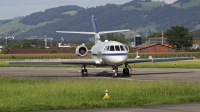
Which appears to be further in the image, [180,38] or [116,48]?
[180,38]

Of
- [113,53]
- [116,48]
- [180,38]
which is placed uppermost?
[180,38]

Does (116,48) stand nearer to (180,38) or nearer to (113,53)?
(113,53)

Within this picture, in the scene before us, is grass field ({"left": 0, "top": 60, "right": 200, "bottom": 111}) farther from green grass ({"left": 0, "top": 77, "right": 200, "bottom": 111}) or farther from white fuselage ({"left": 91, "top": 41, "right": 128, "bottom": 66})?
white fuselage ({"left": 91, "top": 41, "right": 128, "bottom": 66})

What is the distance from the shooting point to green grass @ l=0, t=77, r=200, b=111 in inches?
705

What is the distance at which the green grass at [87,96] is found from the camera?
17906 millimetres

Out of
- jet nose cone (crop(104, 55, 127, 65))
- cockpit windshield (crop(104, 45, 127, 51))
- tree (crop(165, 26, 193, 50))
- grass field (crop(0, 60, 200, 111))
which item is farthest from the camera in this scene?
tree (crop(165, 26, 193, 50))

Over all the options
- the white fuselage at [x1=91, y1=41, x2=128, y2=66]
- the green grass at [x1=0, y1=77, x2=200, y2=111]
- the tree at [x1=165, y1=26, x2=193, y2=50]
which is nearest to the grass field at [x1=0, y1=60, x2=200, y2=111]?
the green grass at [x1=0, y1=77, x2=200, y2=111]

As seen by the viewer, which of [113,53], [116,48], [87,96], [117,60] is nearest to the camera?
[87,96]

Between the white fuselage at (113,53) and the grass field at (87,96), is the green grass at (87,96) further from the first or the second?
the white fuselage at (113,53)

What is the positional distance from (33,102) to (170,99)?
5.52m

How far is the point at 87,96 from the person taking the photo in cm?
2030

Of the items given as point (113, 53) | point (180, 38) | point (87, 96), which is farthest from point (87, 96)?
point (180, 38)

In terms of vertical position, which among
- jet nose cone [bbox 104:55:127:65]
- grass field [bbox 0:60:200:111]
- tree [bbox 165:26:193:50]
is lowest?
grass field [bbox 0:60:200:111]

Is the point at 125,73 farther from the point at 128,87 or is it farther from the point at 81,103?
the point at 81,103
